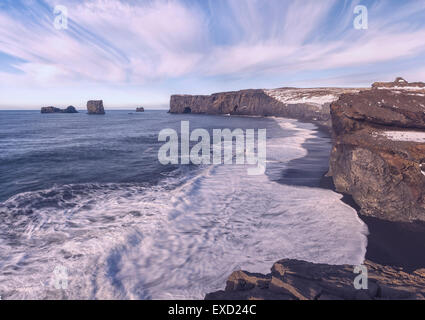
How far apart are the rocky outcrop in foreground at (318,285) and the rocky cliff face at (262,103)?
68452mm

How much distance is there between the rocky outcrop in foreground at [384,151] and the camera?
6.50m

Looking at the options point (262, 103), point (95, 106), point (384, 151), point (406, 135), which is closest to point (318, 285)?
point (384, 151)

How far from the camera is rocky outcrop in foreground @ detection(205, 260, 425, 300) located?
9.99ft

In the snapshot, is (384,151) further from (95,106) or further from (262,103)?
(95,106)

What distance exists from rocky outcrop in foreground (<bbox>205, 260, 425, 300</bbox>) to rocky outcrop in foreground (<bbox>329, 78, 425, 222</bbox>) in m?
3.37

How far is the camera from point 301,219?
7.24 meters

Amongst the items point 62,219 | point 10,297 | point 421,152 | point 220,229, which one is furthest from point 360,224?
point 62,219

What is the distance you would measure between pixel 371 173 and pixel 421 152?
1.45 m

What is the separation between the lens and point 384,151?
23.0 ft

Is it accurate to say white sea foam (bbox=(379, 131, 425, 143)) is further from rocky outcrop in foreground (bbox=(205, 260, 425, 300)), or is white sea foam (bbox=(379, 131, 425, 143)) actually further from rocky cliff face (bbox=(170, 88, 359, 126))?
rocky cliff face (bbox=(170, 88, 359, 126))

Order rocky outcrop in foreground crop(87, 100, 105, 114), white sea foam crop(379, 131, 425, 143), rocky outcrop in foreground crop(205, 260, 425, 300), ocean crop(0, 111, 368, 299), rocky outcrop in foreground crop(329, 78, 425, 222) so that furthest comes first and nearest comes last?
rocky outcrop in foreground crop(87, 100, 105, 114) → white sea foam crop(379, 131, 425, 143) → rocky outcrop in foreground crop(329, 78, 425, 222) → ocean crop(0, 111, 368, 299) → rocky outcrop in foreground crop(205, 260, 425, 300)

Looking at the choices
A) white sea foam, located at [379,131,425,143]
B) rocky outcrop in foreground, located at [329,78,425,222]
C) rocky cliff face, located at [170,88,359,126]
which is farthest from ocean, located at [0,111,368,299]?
rocky cliff face, located at [170,88,359,126]

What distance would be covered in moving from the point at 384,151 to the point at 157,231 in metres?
8.26

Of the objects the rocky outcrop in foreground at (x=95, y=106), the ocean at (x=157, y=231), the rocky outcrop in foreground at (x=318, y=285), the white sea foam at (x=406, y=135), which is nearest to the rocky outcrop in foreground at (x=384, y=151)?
the white sea foam at (x=406, y=135)
